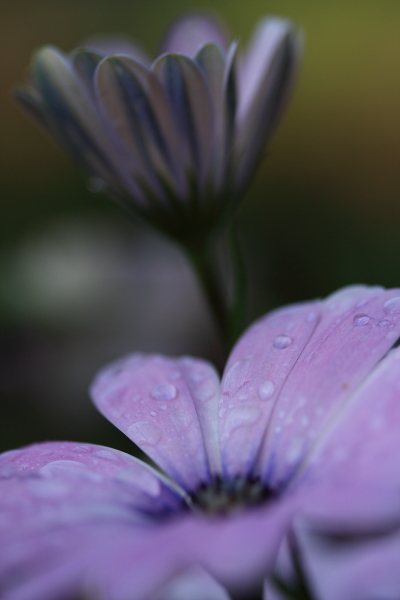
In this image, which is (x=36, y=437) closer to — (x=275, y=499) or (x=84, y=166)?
(x=84, y=166)

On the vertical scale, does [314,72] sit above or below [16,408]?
above

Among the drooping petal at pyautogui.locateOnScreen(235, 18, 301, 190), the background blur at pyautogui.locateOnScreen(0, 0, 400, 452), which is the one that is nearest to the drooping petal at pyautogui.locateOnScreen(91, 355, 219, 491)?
the drooping petal at pyautogui.locateOnScreen(235, 18, 301, 190)

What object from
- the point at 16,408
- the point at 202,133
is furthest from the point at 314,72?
the point at 202,133

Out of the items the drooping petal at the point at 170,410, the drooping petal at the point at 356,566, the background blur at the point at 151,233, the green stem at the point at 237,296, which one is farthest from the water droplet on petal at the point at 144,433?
the background blur at the point at 151,233

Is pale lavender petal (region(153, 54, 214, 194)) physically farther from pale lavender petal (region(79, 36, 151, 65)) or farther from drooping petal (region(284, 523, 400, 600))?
drooping petal (region(284, 523, 400, 600))

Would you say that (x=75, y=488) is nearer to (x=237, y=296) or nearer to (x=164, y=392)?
(x=164, y=392)
